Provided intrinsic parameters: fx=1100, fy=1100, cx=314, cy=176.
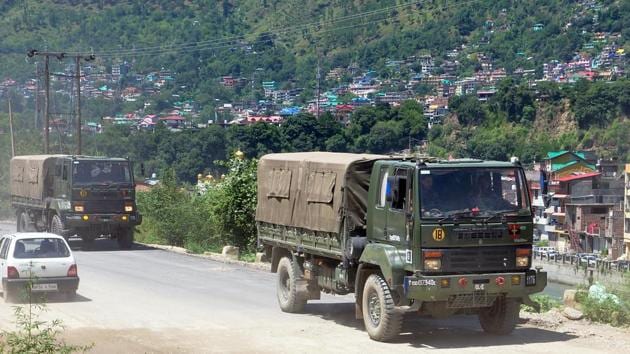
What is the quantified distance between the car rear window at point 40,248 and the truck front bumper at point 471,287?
31.0 ft

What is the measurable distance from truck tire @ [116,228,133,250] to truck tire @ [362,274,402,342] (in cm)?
2143

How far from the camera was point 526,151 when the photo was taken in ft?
385

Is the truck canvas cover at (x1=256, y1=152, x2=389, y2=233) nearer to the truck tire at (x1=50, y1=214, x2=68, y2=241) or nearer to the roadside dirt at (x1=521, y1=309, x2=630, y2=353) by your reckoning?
the roadside dirt at (x1=521, y1=309, x2=630, y2=353)

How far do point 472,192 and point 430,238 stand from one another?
971 millimetres

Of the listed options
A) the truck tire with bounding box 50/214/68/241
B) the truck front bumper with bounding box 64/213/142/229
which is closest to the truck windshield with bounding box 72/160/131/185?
the truck front bumper with bounding box 64/213/142/229

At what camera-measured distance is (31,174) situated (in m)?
38.8

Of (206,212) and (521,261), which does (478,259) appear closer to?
(521,261)

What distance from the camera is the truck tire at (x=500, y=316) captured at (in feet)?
51.7

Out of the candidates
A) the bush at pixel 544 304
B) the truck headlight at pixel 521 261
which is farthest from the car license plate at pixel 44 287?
the truck headlight at pixel 521 261

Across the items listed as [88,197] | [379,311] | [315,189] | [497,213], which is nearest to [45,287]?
[315,189]

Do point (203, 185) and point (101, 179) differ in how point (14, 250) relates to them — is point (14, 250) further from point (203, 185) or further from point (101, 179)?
point (203, 185)

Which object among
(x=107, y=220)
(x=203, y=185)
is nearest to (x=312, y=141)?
(x=203, y=185)

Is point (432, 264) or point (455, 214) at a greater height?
point (455, 214)

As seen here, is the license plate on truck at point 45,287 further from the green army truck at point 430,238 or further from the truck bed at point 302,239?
the green army truck at point 430,238
